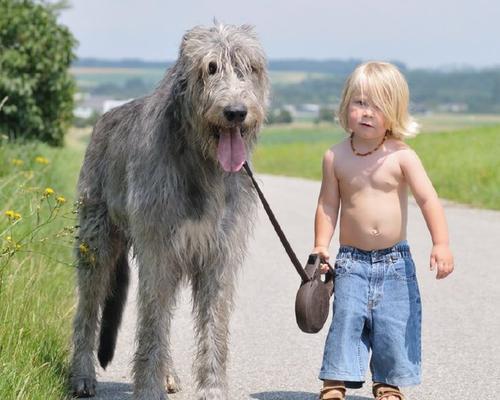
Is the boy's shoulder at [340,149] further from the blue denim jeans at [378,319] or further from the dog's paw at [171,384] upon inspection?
the dog's paw at [171,384]

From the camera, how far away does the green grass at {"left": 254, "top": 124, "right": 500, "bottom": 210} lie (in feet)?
67.2

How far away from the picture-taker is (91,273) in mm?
7008

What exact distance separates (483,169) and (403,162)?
18.7 metres

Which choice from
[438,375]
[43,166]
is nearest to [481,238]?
[43,166]

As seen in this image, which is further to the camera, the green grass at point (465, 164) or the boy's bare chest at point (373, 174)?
the green grass at point (465, 164)

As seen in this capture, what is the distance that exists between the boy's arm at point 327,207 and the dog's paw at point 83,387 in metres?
1.59

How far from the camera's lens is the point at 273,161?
39.7 m

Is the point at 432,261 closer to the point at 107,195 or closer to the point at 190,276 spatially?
the point at 190,276

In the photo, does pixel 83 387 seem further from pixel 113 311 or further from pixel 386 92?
pixel 386 92

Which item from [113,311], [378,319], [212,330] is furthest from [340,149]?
[113,311]

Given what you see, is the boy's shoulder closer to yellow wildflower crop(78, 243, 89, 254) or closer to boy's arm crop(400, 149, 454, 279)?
boy's arm crop(400, 149, 454, 279)

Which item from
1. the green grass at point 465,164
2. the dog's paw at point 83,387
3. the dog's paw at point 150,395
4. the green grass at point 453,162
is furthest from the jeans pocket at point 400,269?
the green grass at point 465,164

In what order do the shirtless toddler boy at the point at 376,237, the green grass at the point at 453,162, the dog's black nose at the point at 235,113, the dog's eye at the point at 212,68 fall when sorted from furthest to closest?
1. the green grass at the point at 453,162
2. the shirtless toddler boy at the point at 376,237
3. the dog's eye at the point at 212,68
4. the dog's black nose at the point at 235,113

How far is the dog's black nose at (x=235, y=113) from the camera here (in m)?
5.55
